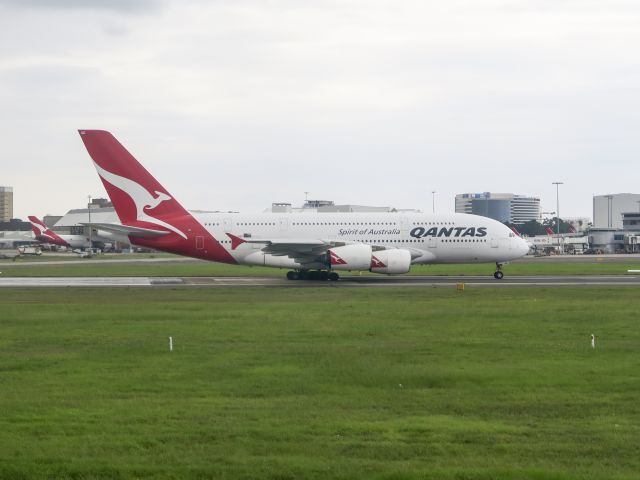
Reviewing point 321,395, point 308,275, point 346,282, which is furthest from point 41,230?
point 321,395

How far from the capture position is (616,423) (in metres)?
13.4

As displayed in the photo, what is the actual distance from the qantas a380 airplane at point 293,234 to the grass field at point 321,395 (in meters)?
18.8

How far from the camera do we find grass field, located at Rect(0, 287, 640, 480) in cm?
1143

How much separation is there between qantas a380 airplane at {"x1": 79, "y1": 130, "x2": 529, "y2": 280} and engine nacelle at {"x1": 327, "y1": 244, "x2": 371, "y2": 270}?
5 centimetres

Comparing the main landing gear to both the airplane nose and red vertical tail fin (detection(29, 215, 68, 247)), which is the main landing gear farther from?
red vertical tail fin (detection(29, 215, 68, 247))

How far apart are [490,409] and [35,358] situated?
1086 centimetres

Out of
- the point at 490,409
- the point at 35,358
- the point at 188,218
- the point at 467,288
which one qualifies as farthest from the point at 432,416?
the point at 188,218

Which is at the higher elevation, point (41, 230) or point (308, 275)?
point (41, 230)

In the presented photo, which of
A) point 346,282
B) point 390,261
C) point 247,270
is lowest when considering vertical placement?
point 346,282

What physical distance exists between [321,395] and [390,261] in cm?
3296

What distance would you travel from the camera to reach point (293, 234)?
52250 millimetres

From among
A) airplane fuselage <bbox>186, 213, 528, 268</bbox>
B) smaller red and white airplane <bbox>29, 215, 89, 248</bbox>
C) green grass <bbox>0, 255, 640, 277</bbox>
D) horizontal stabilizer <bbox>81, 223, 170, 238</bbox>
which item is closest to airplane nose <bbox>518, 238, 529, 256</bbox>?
airplane fuselage <bbox>186, 213, 528, 268</bbox>

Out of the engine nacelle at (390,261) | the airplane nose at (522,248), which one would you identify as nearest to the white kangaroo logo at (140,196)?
the engine nacelle at (390,261)

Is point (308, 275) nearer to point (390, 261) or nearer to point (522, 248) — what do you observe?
point (390, 261)
